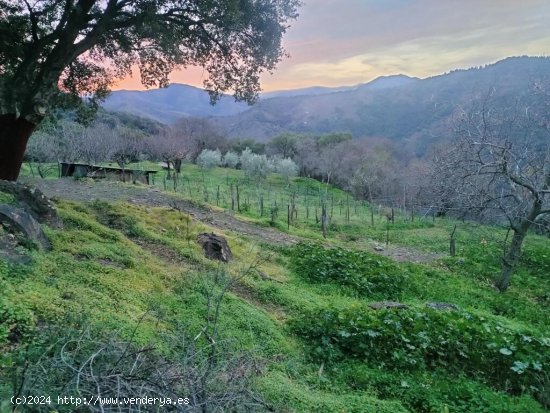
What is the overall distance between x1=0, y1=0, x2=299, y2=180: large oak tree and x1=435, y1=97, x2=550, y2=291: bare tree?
583cm

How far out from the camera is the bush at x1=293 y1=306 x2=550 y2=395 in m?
5.89

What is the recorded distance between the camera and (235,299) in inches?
266

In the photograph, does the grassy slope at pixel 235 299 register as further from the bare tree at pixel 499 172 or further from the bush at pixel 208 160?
the bush at pixel 208 160

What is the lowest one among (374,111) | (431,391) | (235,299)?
(431,391)

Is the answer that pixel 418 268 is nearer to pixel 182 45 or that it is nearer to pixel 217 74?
pixel 217 74

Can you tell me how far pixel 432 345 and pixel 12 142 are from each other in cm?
944

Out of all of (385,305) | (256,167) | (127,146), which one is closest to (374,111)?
(256,167)

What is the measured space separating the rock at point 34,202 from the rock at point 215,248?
3135 mm

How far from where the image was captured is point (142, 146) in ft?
189

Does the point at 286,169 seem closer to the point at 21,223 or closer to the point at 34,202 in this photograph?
the point at 34,202

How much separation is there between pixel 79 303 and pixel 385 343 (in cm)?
423

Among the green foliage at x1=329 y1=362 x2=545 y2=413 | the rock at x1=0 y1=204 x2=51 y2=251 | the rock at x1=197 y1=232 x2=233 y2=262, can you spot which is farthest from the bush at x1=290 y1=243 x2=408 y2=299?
the rock at x1=0 y1=204 x2=51 y2=251

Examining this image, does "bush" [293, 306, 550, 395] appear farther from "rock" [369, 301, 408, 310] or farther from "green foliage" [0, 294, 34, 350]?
"green foliage" [0, 294, 34, 350]

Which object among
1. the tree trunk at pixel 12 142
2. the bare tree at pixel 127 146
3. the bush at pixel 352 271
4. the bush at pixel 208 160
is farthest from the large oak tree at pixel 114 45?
the bush at pixel 208 160
